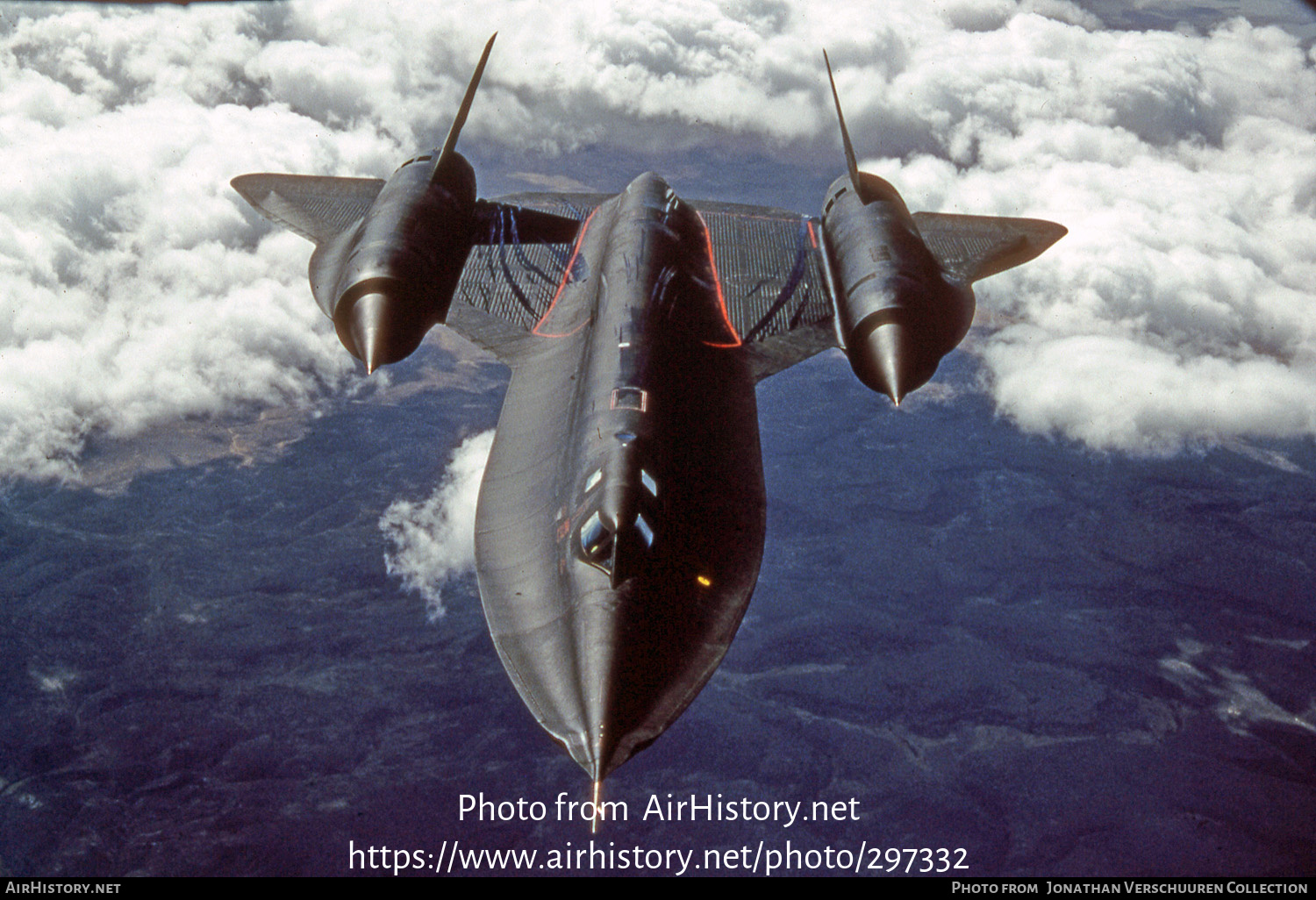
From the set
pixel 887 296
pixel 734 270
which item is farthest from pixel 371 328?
pixel 887 296

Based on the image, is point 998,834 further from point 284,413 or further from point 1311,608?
point 284,413

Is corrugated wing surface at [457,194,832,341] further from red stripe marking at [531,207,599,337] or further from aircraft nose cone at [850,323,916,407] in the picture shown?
aircraft nose cone at [850,323,916,407]

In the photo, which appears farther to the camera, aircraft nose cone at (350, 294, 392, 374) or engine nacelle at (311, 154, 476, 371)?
engine nacelle at (311, 154, 476, 371)

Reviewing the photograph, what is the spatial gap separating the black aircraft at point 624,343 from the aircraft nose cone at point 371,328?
7 centimetres

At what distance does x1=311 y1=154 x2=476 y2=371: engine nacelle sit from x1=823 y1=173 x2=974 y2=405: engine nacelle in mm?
11352

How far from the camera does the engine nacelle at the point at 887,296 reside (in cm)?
1694

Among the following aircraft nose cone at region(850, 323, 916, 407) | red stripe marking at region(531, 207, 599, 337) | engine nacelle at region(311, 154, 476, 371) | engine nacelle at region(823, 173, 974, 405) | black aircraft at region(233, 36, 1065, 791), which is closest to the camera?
black aircraft at region(233, 36, 1065, 791)

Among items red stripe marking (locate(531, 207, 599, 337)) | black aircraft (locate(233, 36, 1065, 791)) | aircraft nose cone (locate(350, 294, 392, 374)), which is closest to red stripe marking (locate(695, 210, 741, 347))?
black aircraft (locate(233, 36, 1065, 791))

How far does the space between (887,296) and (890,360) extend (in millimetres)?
1881

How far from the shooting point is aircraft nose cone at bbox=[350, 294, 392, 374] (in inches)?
679

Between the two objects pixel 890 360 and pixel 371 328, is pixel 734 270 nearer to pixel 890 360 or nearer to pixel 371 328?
pixel 890 360

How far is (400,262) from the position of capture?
1841 cm

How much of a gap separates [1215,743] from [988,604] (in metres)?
38.6
